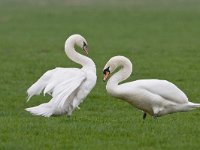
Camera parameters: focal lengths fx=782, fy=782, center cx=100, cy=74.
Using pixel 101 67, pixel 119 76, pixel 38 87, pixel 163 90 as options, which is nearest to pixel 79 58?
pixel 38 87

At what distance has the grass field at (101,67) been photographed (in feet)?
31.9

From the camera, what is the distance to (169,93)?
38.8 feet

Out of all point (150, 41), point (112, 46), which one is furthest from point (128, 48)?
point (150, 41)

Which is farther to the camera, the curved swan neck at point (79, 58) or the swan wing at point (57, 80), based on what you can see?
the curved swan neck at point (79, 58)

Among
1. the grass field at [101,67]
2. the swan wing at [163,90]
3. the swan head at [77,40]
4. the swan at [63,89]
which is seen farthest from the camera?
the swan head at [77,40]

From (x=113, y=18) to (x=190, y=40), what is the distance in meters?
13.7

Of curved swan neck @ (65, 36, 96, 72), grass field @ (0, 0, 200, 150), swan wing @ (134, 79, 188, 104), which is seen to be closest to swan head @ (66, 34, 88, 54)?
curved swan neck @ (65, 36, 96, 72)

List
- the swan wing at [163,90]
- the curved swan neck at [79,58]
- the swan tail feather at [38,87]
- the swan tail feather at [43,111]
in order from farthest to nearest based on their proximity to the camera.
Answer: the curved swan neck at [79,58]
the swan tail feather at [38,87]
the swan wing at [163,90]
the swan tail feather at [43,111]

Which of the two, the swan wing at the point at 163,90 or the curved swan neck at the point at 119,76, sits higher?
the curved swan neck at the point at 119,76

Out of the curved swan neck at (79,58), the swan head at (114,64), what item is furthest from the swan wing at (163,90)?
the curved swan neck at (79,58)

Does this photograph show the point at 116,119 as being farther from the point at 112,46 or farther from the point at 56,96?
the point at 112,46

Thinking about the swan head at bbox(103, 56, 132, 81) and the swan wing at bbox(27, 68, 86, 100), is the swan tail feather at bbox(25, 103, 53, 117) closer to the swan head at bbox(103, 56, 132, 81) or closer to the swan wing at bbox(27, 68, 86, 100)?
the swan wing at bbox(27, 68, 86, 100)

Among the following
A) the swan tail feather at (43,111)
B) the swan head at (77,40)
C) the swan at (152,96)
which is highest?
the swan head at (77,40)

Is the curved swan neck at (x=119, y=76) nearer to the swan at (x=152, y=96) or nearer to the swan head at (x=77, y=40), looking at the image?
the swan at (x=152, y=96)
